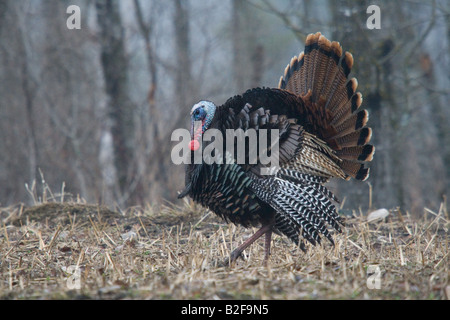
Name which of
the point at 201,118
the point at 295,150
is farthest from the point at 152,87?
the point at 295,150

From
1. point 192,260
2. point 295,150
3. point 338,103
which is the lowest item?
point 192,260

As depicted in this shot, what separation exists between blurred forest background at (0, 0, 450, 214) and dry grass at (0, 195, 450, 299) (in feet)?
3.84

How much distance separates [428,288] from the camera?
3.05 meters

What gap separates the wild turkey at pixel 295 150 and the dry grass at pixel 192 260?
1.07ft

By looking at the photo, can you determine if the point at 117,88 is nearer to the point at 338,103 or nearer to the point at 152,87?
the point at 152,87

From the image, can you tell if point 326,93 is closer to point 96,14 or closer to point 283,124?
point 283,124

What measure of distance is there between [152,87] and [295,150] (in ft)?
18.1

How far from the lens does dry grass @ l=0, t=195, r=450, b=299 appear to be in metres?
3.12

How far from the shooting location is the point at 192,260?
380 cm

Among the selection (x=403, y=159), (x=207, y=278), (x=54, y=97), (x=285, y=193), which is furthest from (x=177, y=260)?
(x=403, y=159)

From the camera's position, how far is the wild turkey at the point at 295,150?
14.0 feet

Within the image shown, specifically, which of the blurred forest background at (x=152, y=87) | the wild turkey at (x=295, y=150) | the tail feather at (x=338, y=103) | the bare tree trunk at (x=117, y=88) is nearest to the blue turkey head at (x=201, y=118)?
the wild turkey at (x=295, y=150)
